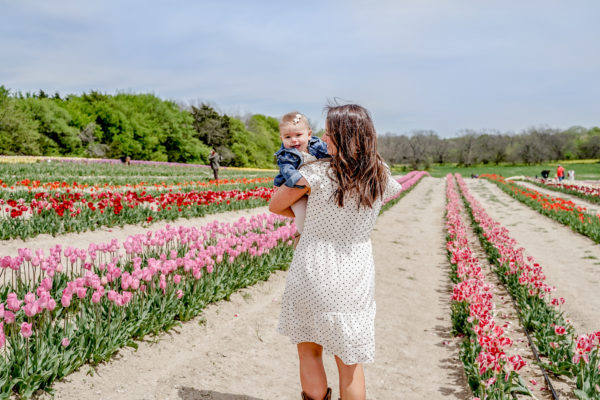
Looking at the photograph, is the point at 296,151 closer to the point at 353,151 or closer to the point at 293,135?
the point at 293,135

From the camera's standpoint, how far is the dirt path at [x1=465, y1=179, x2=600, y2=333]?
5934 millimetres

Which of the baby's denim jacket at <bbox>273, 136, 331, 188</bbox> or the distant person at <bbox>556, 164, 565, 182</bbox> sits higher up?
the baby's denim jacket at <bbox>273, 136, 331, 188</bbox>

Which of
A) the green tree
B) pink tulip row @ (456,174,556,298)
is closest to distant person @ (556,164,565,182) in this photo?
pink tulip row @ (456,174,556,298)

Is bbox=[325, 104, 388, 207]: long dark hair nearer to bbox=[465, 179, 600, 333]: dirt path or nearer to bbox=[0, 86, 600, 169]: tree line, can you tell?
bbox=[465, 179, 600, 333]: dirt path

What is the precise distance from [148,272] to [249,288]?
207 cm

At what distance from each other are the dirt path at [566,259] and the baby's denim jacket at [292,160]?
441 cm

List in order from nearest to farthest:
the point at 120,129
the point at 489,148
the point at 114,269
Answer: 1. the point at 114,269
2. the point at 120,129
3. the point at 489,148

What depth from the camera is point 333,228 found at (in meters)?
2.38

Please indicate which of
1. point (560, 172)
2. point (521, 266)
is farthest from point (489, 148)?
point (521, 266)

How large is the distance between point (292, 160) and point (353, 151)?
1.04 ft

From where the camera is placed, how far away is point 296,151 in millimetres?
2354

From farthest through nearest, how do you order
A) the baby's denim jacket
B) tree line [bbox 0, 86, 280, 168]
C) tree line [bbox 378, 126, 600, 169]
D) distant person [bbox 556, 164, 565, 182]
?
tree line [bbox 378, 126, 600, 169] → tree line [bbox 0, 86, 280, 168] → distant person [bbox 556, 164, 565, 182] → the baby's denim jacket

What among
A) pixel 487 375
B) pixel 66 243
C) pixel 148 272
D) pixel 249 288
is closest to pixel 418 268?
pixel 249 288

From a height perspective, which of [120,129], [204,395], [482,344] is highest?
[120,129]
